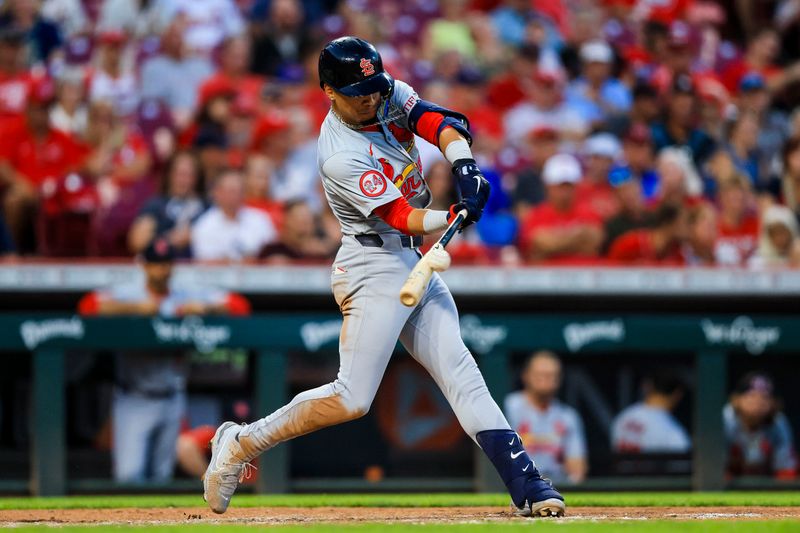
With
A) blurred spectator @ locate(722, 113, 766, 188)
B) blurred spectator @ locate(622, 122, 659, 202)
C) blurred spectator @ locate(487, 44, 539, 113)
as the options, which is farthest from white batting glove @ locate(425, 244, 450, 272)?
blurred spectator @ locate(487, 44, 539, 113)

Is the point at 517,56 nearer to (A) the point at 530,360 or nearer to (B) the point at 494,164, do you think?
(B) the point at 494,164

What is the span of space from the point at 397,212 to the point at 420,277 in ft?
0.86

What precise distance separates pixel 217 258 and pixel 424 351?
380cm

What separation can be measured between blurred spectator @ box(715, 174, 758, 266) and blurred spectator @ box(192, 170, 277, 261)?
3.05 m

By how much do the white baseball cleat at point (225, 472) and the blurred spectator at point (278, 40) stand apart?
615 centimetres

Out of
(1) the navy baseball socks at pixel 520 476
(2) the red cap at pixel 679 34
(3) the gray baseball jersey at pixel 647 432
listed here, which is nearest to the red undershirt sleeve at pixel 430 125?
(1) the navy baseball socks at pixel 520 476

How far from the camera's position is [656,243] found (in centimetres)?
841

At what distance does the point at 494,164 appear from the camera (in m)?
9.56

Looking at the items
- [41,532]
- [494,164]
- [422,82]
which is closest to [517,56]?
[422,82]

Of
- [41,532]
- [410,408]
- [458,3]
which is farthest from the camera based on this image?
[458,3]

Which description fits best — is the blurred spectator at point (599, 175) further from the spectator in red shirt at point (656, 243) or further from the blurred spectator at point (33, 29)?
the blurred spectator at point (33, 29)

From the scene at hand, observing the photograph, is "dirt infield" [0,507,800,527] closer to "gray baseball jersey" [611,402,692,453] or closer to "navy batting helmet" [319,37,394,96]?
"navy batting helmet" [319,37,394,96]

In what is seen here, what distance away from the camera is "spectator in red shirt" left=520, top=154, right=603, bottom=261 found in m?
8.32

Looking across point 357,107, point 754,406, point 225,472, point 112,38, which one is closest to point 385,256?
point 357,107
